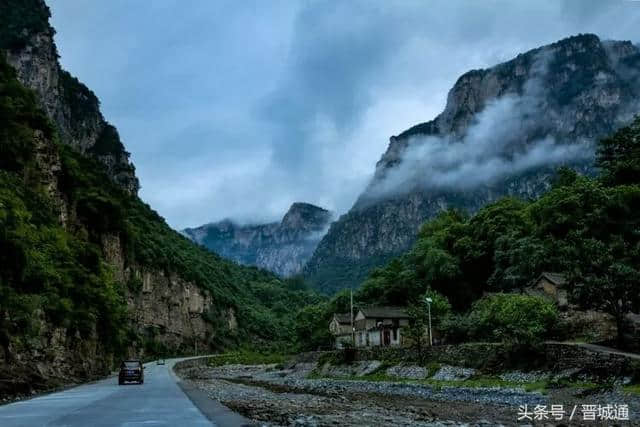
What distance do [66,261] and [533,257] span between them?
45208mm

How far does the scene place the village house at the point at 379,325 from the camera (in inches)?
2869

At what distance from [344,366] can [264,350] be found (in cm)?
7189

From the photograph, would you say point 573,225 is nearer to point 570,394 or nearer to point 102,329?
point 570,394

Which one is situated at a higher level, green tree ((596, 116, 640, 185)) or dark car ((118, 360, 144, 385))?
green tree ((596, 116, 640, 185))

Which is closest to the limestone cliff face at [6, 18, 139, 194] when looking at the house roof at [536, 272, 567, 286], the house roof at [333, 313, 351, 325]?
the house roof at [333, 313, 351, 325]

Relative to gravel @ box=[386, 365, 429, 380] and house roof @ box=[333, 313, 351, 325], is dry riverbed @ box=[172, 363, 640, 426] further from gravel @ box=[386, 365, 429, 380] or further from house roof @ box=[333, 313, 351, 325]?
house roof @ box=[333, 313, 351, 325]

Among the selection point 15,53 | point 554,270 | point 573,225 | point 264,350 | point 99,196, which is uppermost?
point 15,53

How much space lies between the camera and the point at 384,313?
77688 mm

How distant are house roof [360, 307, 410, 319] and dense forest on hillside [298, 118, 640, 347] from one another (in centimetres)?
375

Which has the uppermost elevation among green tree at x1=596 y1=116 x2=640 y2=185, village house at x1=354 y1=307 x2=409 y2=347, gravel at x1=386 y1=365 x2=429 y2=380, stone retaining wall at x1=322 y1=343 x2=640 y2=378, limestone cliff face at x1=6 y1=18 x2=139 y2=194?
limestone cliff face at x1=6 y1=18 x2=139 y2=194

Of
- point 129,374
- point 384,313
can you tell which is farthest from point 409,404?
point 384,313

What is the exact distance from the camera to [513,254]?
219 feet

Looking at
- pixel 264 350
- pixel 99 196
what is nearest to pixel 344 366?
Result: pixel 99 196

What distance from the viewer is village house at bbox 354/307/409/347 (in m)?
72.9
